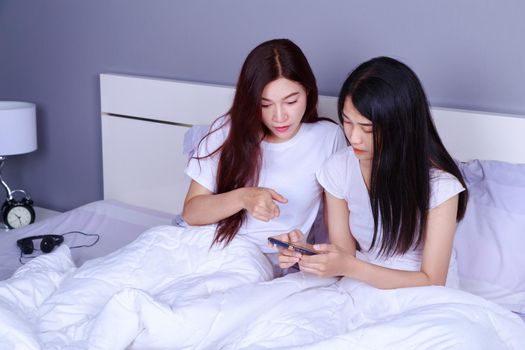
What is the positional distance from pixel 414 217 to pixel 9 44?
7.36 ft

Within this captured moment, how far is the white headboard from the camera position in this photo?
249 centimetres

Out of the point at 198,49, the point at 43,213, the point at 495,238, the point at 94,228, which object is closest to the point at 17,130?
the point at 43,213

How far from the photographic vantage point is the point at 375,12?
6.89 ft

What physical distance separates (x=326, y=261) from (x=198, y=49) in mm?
1324

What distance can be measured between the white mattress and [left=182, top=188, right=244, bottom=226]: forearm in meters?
0.51

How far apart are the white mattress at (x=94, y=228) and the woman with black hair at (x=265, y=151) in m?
0.55

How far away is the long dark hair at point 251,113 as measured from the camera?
174 centimetres

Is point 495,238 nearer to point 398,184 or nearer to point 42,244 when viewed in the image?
point 398,184

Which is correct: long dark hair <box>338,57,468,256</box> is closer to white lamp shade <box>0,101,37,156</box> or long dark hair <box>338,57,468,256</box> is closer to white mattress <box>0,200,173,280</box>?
white mattress <box>0,200,173,280</box>

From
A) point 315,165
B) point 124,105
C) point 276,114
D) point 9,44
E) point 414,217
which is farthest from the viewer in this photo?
point 9,44

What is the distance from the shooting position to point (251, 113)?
5.79 ft

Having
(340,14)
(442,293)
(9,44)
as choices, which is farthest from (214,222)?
(9,44)

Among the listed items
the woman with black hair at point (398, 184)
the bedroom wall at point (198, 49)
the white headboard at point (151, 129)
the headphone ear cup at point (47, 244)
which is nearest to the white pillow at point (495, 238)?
the woman with black hair at point (398, 184)

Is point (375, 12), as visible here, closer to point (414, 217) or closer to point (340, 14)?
point (340, 14)
